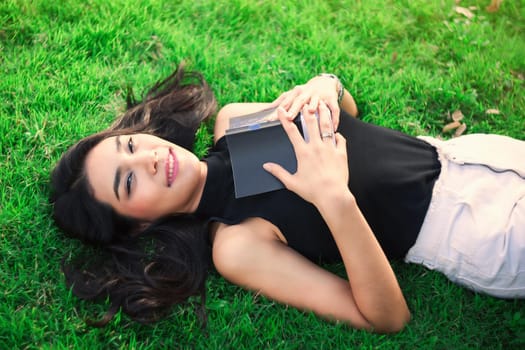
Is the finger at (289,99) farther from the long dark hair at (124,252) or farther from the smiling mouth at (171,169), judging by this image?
the long dark hair at (124,252)

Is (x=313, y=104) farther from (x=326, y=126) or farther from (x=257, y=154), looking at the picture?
(x=257, y=154)

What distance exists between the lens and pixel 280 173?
2510 mm

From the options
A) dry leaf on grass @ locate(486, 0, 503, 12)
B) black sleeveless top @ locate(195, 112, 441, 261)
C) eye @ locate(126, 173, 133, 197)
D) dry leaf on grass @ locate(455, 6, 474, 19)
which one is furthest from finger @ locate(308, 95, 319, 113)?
dry leaf on grass @ locate(486, 0, 503, 12)

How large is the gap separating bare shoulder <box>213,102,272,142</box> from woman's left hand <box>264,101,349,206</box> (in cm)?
51

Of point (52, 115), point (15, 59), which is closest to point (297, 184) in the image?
point (52, 115)

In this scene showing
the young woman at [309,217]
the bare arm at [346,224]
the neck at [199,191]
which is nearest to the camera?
the bare arm at [346,224]

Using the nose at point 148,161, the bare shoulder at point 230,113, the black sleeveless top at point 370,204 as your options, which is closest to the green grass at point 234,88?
the bare shoulder at point 230,113

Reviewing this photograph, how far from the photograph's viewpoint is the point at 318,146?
8.13 ft

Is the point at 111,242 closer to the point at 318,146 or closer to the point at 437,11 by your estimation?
the point at 318,146

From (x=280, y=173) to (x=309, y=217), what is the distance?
0.27 metres

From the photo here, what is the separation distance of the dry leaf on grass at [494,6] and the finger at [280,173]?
2824 millimetres

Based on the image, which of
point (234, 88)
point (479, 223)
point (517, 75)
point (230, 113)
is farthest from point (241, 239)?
point (517, 75)

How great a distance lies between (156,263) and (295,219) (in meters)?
0.81

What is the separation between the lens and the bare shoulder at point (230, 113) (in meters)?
3.08
